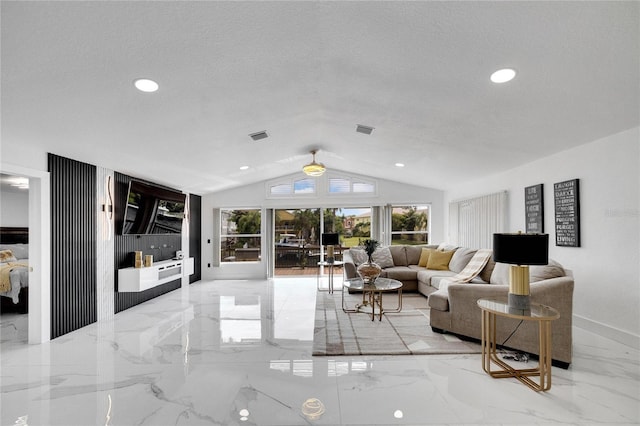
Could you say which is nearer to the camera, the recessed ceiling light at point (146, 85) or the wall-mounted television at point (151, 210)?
the recessed ceiling light at point (146, 85)

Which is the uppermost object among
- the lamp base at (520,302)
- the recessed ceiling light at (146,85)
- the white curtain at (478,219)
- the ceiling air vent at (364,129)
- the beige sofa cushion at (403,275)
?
the ceiling air vent at (364,129)

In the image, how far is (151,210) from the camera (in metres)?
5.26

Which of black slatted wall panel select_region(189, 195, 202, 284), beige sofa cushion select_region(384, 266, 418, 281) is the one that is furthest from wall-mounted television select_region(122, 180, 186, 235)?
beige sofa cushion select_region(384, 266, 418, 281)

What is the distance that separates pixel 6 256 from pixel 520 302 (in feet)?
25.3

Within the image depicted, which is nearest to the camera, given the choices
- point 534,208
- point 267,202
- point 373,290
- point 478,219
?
point 373,290

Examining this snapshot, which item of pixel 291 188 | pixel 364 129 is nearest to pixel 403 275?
pixel 364 129

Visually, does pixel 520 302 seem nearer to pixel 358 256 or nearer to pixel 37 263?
pixel 358 256

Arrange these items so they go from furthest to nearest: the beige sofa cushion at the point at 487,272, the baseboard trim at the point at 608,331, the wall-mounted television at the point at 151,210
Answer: the wall-mounted television at the point at 151,210, the beige sofa cushion at the point at 487,272, the baseboard trim at the point at 608,331

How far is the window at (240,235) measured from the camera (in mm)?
7746

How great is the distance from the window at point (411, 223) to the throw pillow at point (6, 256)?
24.6 ft

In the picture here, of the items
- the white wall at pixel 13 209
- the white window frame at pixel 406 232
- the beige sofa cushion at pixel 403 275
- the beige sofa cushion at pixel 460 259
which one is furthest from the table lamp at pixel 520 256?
the white wall at pixel 13 209

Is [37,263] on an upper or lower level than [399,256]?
upper

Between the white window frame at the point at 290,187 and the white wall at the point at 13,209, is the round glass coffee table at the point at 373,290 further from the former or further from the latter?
→ the white wall at the point at 13,209

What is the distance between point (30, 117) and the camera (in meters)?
2.63
